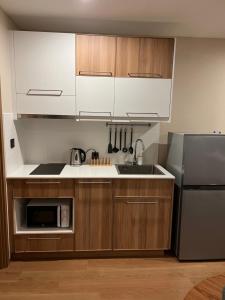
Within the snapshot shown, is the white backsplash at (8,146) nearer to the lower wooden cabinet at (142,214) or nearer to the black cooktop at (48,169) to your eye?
the black cooktop at (48,169)

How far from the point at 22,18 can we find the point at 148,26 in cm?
129

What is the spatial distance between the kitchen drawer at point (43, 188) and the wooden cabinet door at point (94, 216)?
0.13 meters

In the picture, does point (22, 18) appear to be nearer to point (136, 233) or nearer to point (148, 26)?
point (148, 26)

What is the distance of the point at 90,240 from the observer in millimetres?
2520

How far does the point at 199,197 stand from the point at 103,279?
48.3 inches

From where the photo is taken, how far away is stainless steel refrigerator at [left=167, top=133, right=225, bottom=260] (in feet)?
7.80

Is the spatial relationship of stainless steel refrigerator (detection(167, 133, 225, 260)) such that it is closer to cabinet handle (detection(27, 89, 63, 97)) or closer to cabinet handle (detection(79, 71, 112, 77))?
cabinet handle (detection(79, 71, 112, 77))

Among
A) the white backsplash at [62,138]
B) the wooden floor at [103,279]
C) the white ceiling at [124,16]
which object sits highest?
the white ceiling at [124,16]

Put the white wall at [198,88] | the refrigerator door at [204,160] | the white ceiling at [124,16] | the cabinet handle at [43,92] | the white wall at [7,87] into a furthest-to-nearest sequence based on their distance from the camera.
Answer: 1. the white wall at [198,88]
2. the cabinet handle at [43,92]
3. the refrigerator door at [204,160]
4. the white wall at [7,87]
5. the white ceiling at [124,16]

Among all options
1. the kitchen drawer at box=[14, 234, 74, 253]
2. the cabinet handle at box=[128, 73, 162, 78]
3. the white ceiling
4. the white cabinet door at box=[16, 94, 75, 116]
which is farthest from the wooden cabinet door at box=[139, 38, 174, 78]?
the kitchen drawer at box=[14, 234, 74, 253]

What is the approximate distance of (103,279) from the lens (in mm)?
2271

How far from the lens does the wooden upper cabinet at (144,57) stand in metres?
2.48

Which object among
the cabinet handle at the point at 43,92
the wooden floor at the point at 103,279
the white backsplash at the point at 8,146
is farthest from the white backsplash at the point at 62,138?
the wooden floor at the point at 103,279

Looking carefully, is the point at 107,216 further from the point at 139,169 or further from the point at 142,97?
the point at 142,97
